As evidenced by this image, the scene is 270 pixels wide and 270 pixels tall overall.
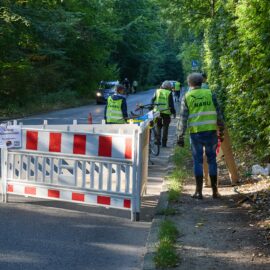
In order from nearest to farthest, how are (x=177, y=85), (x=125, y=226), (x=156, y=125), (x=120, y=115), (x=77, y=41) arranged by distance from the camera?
(x=125, y=226) < (x=120, y=115) < (x=156, y=125) < (x=177, y=85) < (x=77, y=41)

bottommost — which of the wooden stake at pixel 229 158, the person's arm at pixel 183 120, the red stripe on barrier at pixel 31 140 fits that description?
the wooden stake at pixel 229 158

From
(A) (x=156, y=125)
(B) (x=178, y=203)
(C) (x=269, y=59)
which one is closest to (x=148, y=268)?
(B) (x=178, y=203)

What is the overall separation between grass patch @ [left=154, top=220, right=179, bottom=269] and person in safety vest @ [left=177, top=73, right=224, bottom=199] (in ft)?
5.91

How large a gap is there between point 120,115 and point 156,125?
328cm

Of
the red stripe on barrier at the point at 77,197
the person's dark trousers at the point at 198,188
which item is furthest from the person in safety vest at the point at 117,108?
the red stripe on barrier at the point at 77,197

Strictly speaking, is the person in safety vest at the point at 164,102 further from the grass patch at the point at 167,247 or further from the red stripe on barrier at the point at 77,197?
the grass patch at the point at 167,247

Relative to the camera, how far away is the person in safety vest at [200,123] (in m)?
8.95

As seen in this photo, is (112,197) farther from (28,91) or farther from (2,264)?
(28,91)

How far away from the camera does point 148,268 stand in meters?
5.66

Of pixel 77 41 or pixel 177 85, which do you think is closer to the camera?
pixel 177 85

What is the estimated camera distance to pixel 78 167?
27.1ft

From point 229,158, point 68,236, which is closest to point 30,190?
point 68,236

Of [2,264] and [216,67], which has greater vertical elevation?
[216,67]

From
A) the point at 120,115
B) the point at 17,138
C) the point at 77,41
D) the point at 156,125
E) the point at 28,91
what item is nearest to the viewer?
the point at 17,138
